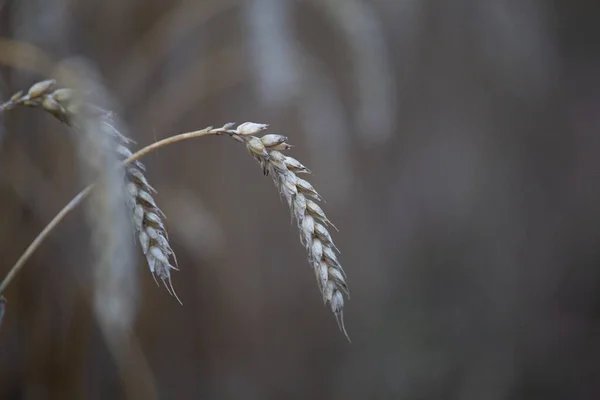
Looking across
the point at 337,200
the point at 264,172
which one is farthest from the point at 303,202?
the point at 337,200

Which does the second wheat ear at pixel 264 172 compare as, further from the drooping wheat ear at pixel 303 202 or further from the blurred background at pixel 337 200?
the blurred background at pixel 337 200

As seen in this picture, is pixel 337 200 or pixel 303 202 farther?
pixel 337 200

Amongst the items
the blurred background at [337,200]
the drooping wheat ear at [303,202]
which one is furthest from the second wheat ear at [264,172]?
the blurred background at [337,200]

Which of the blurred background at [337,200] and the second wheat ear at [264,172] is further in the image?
the blurred background at [337,200]

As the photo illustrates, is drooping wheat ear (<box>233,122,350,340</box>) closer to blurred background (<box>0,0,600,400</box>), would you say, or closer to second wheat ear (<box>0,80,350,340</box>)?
second wheat ear (<box>0,80,350,340</box>)

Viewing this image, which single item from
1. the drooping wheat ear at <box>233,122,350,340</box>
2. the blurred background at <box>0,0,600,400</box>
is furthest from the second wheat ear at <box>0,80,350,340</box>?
the blurred background at <box>0,0,600,400</box>

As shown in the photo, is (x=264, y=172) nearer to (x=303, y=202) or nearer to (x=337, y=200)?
(x=303, y=202)

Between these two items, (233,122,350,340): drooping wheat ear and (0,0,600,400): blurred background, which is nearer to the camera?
(233,122,350,340): drooping wheat ear
